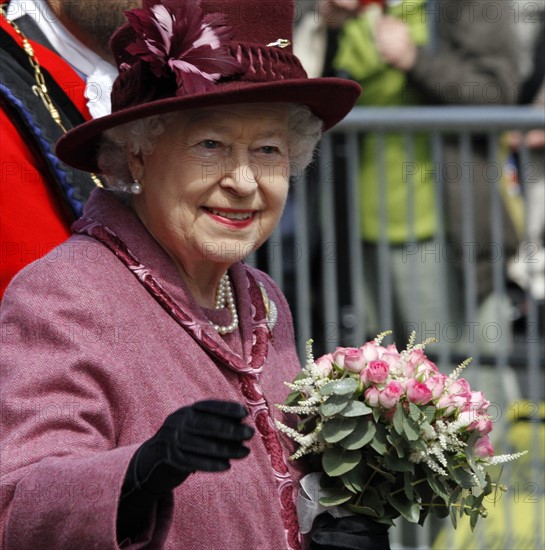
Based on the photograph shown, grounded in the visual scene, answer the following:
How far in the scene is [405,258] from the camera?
18.3 feet

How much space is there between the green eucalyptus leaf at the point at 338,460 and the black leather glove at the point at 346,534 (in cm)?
12

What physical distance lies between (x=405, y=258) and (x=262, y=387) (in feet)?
8.90

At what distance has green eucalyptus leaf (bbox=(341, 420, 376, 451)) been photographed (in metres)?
2.79

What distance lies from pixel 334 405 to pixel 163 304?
43cm

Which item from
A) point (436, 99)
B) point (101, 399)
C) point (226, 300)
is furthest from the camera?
point (436, 99)

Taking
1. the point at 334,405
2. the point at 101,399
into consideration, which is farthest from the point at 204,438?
the point at 334,405

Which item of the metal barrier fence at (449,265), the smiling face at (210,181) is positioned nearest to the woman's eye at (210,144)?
the smiling face at (210,181)

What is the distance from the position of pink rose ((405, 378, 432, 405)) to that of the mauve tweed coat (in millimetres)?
319

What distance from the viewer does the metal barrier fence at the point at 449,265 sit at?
217 inches

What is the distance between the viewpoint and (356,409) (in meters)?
2.80

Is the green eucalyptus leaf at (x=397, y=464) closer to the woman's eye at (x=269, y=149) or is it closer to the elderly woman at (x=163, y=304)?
the elderly woman at (x=163, y=304)

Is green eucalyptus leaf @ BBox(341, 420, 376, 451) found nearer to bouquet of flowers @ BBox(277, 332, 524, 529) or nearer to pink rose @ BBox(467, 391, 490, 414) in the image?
bouquet of flowers @ BBox(277, 332, 524, 529)

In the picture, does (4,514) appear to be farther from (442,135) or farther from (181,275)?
(442,135)

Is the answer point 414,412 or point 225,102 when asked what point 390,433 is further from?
point 225,102
